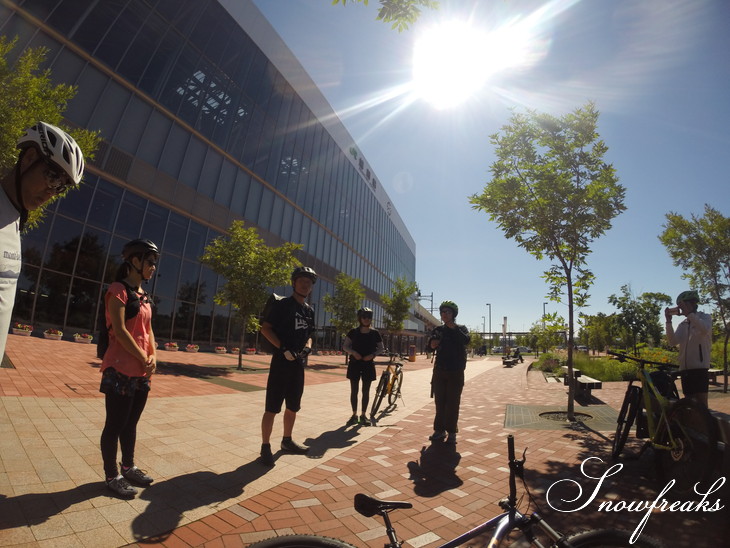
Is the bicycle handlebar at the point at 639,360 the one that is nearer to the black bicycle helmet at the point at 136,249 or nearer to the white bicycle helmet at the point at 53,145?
the black bicycle helmet at the point at 136,249

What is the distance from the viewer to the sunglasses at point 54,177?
1461 millimetres

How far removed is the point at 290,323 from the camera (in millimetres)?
3914

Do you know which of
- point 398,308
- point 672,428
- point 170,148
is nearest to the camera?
point 672,428

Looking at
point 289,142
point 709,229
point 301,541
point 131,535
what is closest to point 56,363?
point 131,535

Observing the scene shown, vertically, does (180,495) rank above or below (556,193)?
below

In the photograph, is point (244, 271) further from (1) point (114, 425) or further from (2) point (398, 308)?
(2) point (398, 308)

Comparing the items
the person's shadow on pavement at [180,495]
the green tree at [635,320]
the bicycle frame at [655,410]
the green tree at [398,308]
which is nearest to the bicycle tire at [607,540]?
the person's shadow on pavement at [180,495]

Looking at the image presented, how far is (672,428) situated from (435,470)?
7.86 ft

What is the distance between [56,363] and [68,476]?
23.2ft

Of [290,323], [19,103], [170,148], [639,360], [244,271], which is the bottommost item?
[639,360]

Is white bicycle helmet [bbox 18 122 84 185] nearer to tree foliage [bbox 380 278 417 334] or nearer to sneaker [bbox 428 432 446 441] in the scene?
sneaker [bbox 428 432 446 441]

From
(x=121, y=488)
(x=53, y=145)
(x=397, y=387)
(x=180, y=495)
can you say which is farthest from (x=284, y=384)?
(x=397, y=387)

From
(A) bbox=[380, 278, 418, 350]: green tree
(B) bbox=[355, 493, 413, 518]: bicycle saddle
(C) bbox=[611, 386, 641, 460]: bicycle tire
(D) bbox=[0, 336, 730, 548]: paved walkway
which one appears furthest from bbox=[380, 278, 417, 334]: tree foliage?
(B) bbox=[355, 493, 413, 518]: bicycle saddle

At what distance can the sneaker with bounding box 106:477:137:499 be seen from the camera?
2643 mm
